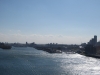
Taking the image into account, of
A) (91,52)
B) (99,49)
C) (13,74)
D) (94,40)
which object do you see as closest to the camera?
(13,74)

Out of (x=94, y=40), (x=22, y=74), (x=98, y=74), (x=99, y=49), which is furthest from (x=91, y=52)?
(x=94, y=40)

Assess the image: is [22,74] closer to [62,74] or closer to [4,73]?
[4,73]

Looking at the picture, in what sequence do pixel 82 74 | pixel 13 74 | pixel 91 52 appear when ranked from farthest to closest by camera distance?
pixel 91 52, pixel 82 74, pixel 13 74

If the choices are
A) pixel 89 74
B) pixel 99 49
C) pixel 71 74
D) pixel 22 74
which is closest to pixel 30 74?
pixel 22 74

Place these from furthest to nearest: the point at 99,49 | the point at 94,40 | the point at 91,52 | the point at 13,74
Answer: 1. the point at 94,40
2. the point at 99,49
3. the point at 91,52
4. the point at 13,74

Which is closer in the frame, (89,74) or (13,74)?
(13,74)

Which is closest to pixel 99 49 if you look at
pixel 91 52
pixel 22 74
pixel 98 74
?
pixel 91 52

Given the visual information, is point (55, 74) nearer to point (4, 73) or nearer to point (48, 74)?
point (48, 74)

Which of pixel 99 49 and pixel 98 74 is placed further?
pixel 99 49

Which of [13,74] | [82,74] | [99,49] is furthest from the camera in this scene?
[99,49]
